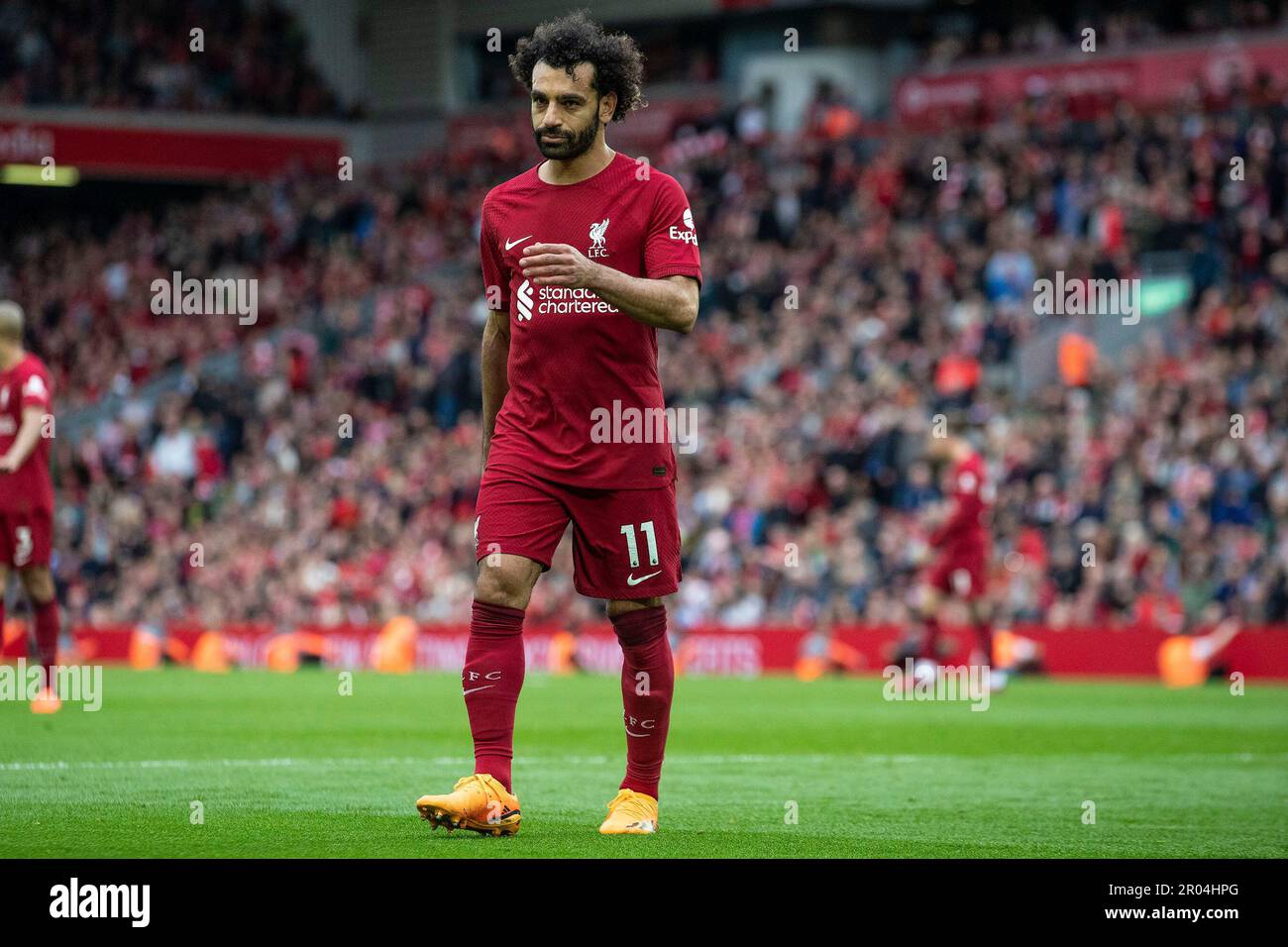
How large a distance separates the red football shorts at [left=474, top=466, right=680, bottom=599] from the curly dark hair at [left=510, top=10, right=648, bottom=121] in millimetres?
1446

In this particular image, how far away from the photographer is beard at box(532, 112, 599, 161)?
7.62 metres

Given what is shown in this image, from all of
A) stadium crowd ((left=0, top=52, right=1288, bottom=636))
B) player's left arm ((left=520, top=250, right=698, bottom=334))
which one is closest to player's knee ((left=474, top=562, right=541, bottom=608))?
player's left arm ((left=520, top=250, right=698, bottom=334))

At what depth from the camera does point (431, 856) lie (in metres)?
6.68

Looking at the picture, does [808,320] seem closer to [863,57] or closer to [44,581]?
[863,57]

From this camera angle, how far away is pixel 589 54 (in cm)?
764

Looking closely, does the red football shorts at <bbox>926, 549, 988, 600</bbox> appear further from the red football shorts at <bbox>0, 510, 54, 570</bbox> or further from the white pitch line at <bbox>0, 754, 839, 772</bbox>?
the red football shorts at <bbox>0, 510, 54, 570</bbox>

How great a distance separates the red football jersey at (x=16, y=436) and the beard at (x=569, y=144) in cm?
706

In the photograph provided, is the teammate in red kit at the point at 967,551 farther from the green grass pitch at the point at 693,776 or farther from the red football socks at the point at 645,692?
the red football socks at the point at 645,692

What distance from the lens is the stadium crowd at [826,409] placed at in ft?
76.6

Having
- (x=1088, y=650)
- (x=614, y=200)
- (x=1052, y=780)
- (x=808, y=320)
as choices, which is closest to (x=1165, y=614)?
(x=1088, y=650)

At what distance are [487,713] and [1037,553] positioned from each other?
54.2ft

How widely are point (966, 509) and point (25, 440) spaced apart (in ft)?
29.2
